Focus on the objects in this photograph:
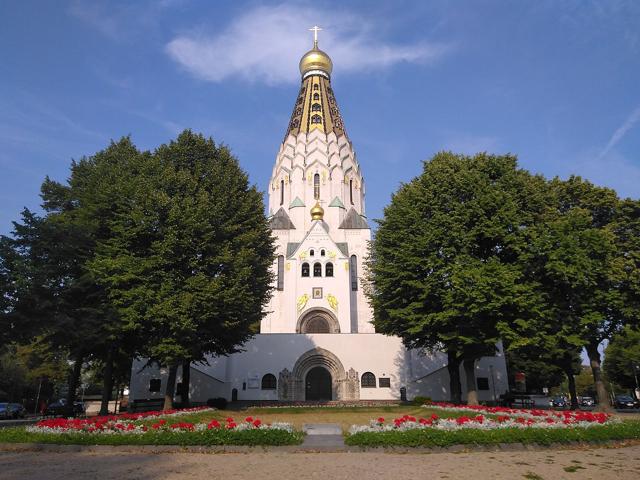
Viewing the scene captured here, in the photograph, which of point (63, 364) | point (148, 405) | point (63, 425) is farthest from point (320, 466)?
point (63, 364)

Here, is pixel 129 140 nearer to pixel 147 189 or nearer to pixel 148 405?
pixel 147 189

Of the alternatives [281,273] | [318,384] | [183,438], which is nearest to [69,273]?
[183,438]

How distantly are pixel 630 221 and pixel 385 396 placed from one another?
19.1 metres

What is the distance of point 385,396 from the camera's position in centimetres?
3391

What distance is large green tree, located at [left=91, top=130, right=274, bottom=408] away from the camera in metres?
18.7

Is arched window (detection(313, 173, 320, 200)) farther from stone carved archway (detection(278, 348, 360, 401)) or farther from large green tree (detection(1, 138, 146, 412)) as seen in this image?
large green tree (detection(1, 138, 146, 412))

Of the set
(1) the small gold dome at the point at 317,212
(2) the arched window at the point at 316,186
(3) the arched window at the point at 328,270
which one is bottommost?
(3) the arched window at the point at 328,270

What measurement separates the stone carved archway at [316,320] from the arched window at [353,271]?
4.95 m

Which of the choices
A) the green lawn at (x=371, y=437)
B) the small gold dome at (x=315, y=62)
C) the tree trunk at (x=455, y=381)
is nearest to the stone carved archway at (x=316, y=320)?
the tree trunk at (x=455, y=381)

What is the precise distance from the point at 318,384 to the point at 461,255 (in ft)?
60.6

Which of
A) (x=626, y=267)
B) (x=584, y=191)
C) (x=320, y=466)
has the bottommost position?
(x=320, y=466)

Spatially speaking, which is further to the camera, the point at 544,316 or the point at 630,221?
the point at 630,221

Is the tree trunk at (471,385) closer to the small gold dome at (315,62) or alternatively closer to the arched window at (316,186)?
the arched window at (316,186)

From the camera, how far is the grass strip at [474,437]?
435 inches
